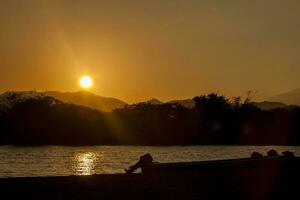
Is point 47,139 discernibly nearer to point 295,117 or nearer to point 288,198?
point 295,117

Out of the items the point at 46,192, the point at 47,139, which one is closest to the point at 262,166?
the point at 46,192

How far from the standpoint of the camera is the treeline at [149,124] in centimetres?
14388

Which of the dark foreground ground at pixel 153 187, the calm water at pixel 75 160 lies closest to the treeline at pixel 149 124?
the calm water at pixel 75 160

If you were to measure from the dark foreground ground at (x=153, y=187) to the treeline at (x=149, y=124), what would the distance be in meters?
118

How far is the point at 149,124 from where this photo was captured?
15725 centimetres

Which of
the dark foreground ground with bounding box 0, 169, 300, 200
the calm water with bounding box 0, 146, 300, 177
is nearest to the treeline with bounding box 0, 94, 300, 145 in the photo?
the calm water with bounding box 0, 146, 300, 177

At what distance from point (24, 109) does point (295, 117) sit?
8199cm

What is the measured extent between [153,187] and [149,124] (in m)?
136

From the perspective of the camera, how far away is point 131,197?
1875 centimetres

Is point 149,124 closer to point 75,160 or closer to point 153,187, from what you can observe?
point 75,160

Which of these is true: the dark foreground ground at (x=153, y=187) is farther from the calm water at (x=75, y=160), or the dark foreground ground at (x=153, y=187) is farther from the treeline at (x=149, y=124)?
the treeline at (x=149, y=124)

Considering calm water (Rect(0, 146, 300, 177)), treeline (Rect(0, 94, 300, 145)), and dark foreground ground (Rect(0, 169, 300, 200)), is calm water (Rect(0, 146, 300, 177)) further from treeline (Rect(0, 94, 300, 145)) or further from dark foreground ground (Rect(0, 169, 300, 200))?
treeline (Rect(0, 94, 300, 145))

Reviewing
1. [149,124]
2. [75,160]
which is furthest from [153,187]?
[149,124]

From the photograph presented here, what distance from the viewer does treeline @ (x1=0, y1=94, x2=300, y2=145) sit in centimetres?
14388
